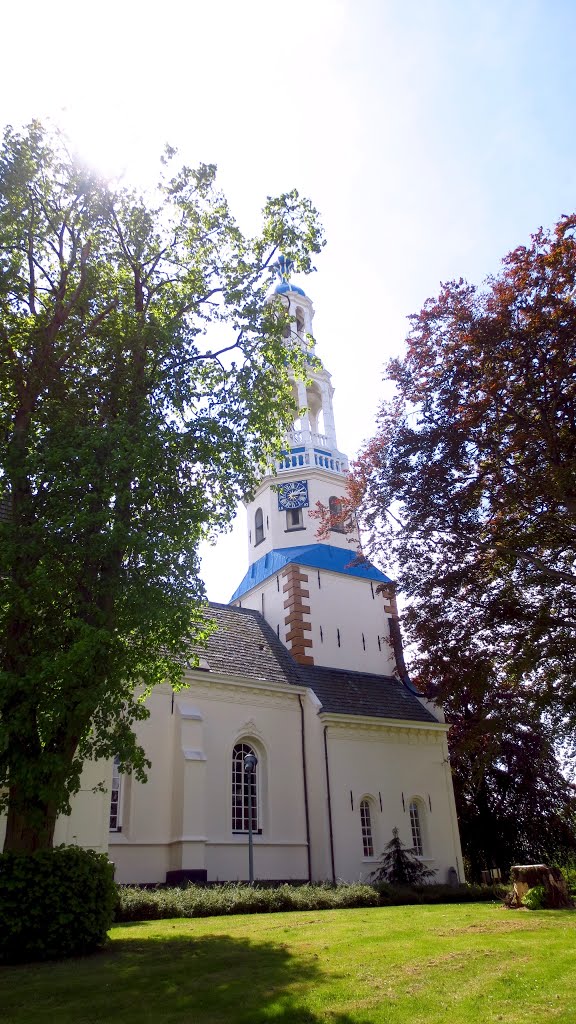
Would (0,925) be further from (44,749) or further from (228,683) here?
(228,683)

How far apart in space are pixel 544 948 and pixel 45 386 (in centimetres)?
1279

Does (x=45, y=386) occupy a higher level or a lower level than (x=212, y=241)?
lower

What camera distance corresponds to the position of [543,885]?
1537cm

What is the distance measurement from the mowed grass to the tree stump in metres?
3.29

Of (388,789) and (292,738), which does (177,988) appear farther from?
(388,789)

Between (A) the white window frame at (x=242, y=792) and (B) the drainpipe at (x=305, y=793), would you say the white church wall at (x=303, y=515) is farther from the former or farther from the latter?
(A) the white window frame at (x=242, y=792)

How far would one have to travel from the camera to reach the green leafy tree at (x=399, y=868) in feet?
73.4

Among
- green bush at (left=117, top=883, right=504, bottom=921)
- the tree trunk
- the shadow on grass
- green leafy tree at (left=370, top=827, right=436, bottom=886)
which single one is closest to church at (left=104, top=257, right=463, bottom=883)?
green leafy tree at (left=370, top=827, right=436, bottom=886)

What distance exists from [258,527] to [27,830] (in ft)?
71.3

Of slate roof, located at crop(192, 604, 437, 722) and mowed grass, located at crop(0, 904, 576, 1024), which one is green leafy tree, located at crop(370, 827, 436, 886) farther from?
mowed grass, located at crop(0, 904, 576, 1024)

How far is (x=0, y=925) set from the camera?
9992 mm

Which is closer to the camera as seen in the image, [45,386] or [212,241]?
[45,386]

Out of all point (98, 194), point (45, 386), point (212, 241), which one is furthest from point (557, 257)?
point (45, 386)

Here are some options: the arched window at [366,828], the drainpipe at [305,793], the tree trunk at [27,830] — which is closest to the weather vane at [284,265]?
the tree trunk at [27,830]
